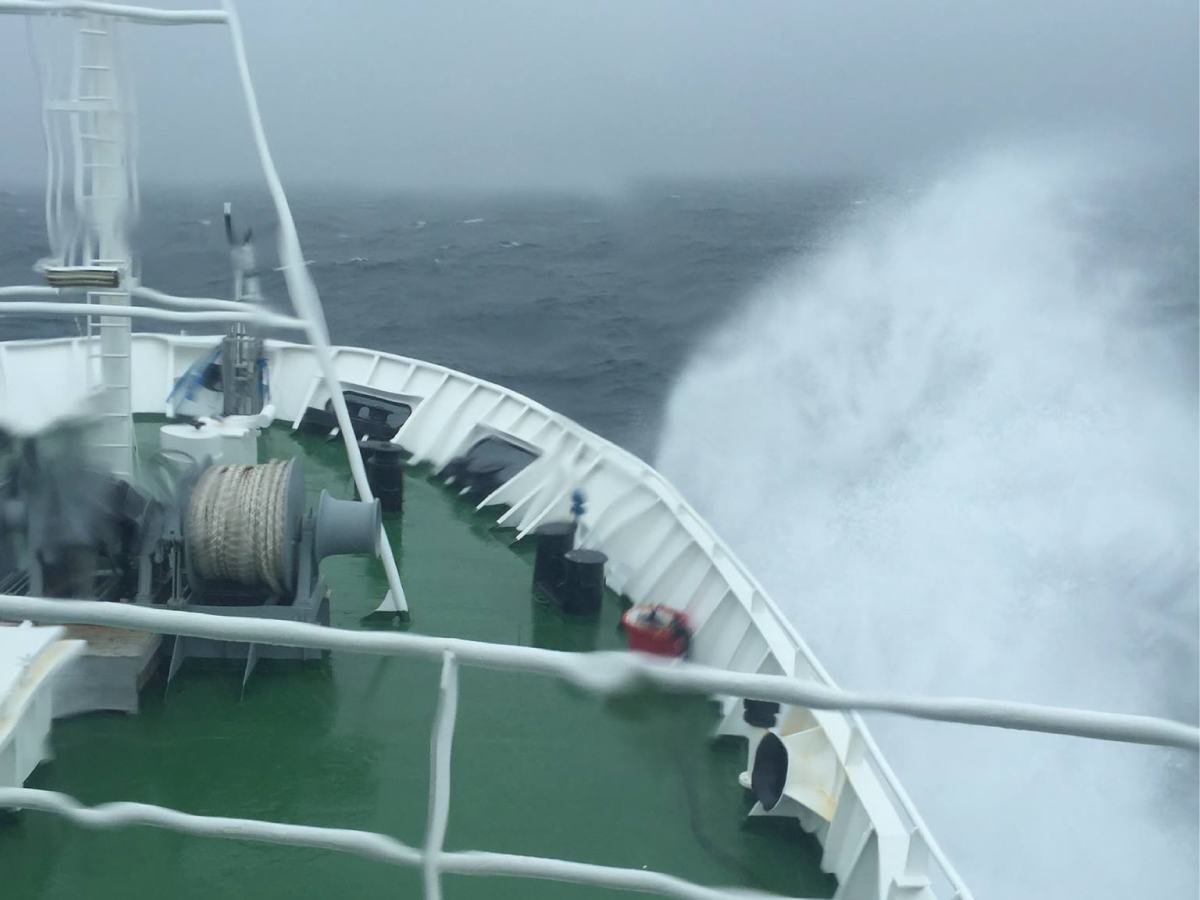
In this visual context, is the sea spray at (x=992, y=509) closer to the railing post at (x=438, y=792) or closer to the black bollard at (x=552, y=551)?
the black bollard at (x=552, y=551)

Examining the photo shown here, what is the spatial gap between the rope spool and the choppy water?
1345mm

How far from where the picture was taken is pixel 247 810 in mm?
3211

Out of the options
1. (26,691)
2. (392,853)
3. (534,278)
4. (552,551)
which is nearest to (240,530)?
(26,691)

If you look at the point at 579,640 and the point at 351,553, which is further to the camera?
the point at 579,640

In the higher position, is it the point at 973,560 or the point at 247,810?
the point at 247,810

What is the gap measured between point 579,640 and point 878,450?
891cm

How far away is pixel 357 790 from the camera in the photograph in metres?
3.26

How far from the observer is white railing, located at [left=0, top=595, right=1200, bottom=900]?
114cm

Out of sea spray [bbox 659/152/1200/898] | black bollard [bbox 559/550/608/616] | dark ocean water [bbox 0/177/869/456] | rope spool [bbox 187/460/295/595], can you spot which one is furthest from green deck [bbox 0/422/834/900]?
sea spray [bbox 659/152/1200/898]

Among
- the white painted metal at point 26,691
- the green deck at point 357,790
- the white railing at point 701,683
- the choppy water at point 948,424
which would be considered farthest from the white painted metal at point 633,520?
the choppy water at point 948,424

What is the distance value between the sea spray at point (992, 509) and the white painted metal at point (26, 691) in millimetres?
3947

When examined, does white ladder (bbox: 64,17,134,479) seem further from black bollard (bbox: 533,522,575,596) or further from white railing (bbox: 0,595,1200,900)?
white railing (bbox: 0,595,1200,900)

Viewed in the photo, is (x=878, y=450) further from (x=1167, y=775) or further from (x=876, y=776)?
(x=876, y=776)

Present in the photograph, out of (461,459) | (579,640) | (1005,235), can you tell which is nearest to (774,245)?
(1005,235)
